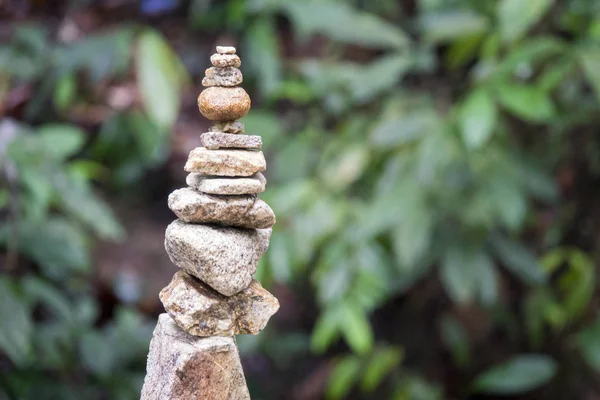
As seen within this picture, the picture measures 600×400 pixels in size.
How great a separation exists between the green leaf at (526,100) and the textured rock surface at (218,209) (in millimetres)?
1330

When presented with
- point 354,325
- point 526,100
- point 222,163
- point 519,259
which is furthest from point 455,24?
point 222,163

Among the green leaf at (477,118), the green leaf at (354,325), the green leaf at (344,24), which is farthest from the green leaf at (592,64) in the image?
the green leaf at (354,325)

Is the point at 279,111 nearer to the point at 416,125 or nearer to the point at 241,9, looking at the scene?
the point at 241,9

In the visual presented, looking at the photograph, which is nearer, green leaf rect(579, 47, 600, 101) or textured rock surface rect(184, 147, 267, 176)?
textured rock surface rect(184, 147, 267, 176)

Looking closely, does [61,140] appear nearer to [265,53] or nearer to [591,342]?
[265,53]

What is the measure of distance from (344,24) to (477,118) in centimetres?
69

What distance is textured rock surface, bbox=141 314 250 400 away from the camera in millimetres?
1284

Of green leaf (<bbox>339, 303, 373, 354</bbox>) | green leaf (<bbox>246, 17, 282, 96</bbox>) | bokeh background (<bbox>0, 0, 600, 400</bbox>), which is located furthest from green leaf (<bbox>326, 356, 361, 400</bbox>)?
green leaf (<bbox>246, 17, 282, 96</bbox>)

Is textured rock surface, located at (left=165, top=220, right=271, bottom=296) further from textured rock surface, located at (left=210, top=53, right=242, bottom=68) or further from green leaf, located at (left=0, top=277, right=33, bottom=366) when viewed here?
green leaf, located at (left=0, top=277, right=33, bottom=366)

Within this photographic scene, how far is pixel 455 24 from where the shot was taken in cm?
255

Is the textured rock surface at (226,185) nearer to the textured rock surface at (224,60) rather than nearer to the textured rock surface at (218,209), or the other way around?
the textured rock surface at (218,209)

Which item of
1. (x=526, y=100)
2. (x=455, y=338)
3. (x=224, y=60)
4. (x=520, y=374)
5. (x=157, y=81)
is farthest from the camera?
(x=455, y=338)

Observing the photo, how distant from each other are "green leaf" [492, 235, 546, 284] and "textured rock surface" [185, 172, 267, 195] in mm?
1947

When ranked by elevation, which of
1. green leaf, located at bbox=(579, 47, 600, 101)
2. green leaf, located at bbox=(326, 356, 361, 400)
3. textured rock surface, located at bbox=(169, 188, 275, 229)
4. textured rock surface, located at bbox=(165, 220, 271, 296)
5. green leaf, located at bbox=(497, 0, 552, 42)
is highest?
green leaf, located at bbox=(497, 0, 552, 42)
